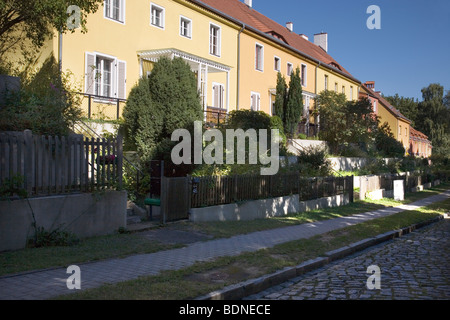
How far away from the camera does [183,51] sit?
18609 millimetres

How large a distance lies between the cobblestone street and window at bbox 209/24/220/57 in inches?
622

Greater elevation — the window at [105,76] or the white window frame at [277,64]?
the white window frame at [277,64]

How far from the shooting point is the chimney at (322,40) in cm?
4700

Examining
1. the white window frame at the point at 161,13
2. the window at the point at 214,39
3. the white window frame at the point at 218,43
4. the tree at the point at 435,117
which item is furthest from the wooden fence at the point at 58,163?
the tree at the point at 435,117

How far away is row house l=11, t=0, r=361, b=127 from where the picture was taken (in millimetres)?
15734

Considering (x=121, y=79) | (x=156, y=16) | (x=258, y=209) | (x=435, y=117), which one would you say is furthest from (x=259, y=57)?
(x=435, y=117)

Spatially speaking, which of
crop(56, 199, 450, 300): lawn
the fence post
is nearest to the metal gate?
crop(56, 199, 450, 300): lawn

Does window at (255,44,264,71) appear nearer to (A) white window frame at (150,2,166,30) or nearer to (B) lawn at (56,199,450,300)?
(A) white window frame at (150,2,166,30)

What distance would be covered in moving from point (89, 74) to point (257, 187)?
7.78m

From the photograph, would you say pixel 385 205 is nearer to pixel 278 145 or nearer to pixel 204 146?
pixel 278 145

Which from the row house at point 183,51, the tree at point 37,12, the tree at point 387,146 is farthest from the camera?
the tree at point 387,146

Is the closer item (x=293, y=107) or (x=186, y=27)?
(x=186, y=27)

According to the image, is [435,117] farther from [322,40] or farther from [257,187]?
[257,187]

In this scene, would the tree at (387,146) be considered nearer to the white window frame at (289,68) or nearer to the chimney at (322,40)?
the white window frame at (289,68)
